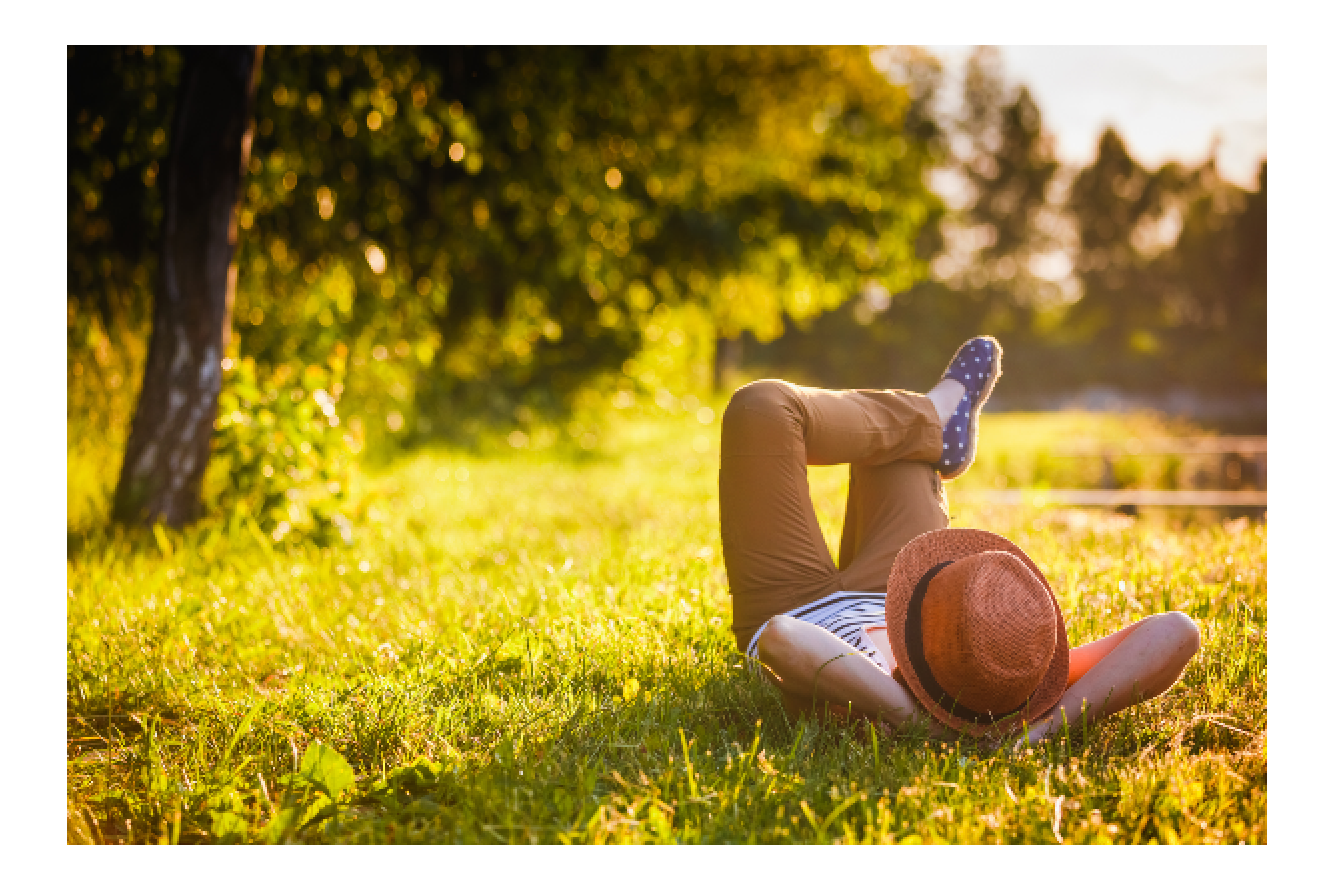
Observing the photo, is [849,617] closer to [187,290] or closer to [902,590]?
[902,590]

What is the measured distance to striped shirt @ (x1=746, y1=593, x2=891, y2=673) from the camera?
2.64 meters

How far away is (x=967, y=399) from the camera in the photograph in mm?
3320

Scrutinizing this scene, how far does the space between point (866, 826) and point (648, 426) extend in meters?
12.2

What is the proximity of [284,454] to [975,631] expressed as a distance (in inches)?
165

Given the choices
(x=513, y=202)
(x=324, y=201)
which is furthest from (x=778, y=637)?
(x=513, y=202)

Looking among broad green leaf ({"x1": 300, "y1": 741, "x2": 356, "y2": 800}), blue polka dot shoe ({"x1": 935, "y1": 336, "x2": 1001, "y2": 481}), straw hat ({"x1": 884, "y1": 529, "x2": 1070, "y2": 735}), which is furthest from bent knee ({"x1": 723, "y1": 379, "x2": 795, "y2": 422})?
broad green leaf ({"x1": 300, "y1": 741, "x2": 356, "y2": 800})

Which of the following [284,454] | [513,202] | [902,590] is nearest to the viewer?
[902,590]

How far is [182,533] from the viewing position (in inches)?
198

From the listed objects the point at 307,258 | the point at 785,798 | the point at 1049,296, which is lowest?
the point at 785,798

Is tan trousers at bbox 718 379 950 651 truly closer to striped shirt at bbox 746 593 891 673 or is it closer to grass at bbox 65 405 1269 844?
striped shirt at bbox 746 593 891 673

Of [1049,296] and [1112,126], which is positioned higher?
[1112,126]

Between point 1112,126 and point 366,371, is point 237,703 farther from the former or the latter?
point 1112,126
